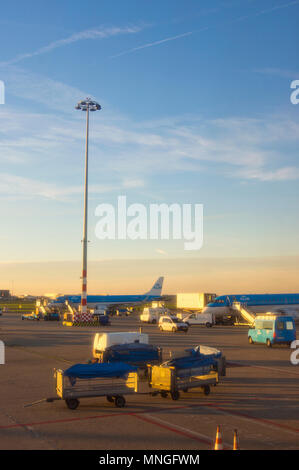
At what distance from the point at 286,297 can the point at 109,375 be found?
5981cm

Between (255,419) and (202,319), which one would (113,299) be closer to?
(202,319)

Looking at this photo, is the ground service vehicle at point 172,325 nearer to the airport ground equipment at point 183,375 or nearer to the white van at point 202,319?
the white van at point 202,319

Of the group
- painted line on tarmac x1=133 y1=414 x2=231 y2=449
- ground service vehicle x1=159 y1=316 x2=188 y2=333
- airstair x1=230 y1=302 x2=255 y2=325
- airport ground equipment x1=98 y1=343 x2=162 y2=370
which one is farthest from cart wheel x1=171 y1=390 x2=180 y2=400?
airstair x1=230 y1=302 x2=255 y2=325

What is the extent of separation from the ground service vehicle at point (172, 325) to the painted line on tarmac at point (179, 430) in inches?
1372

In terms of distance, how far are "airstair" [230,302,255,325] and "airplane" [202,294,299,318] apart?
116 centimetres

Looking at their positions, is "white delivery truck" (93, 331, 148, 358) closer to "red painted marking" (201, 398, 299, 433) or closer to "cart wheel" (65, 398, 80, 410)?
"cart wheel" (65, 398, 80, 410)

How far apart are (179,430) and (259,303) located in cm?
5841

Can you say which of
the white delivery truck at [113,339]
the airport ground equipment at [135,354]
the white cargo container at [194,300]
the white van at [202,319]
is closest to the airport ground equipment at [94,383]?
the airport ground equipment at [135,354]

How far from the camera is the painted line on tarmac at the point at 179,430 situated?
1159 centimetres

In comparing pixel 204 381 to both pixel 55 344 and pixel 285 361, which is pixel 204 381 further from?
pixel 55 344

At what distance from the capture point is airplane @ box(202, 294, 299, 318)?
64.1m

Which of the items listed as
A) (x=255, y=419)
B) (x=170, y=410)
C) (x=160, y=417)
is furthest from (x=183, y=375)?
(x=255, y=419)
